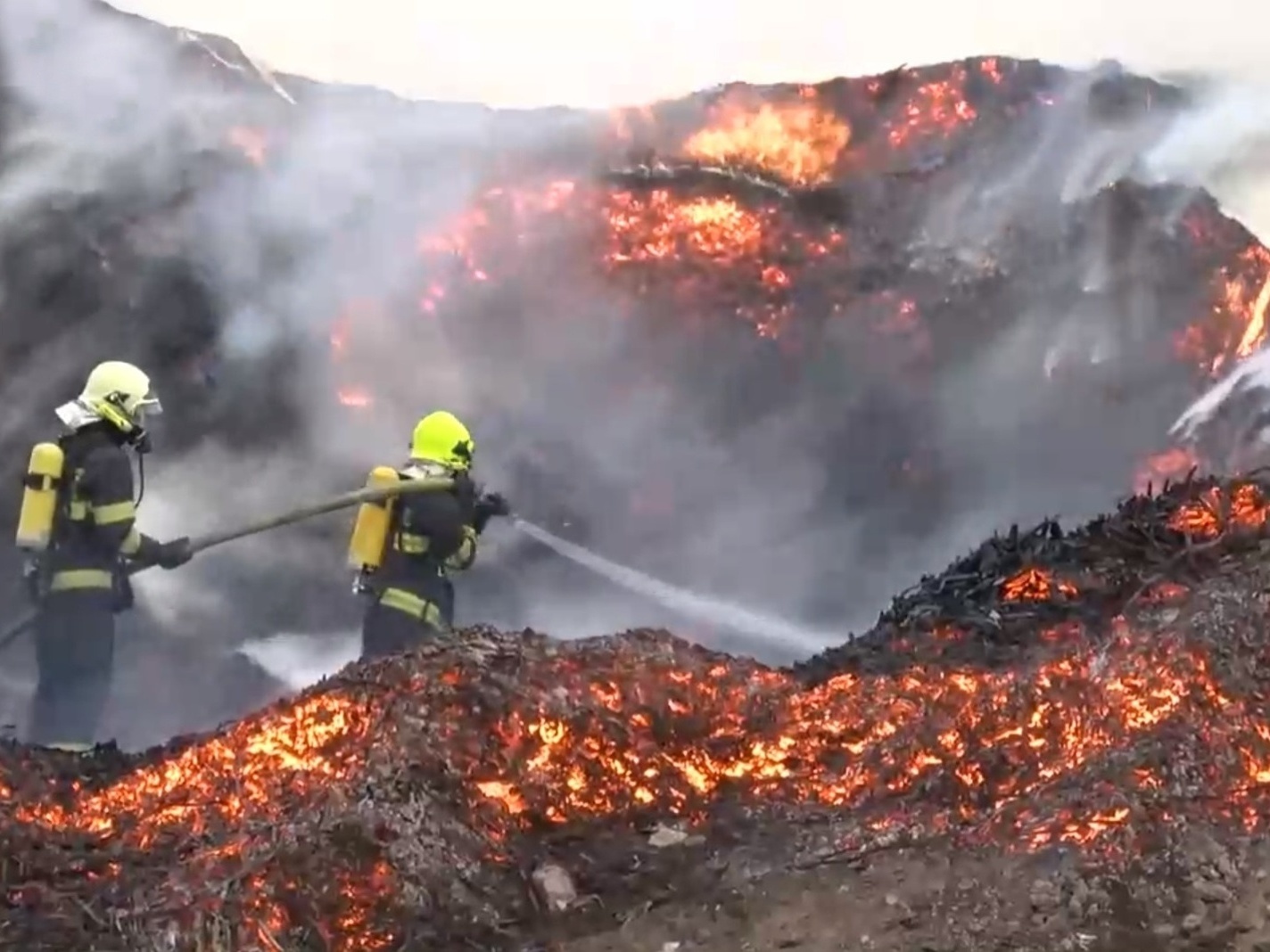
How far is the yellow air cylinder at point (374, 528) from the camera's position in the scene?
5.30 metres

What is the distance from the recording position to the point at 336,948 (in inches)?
136

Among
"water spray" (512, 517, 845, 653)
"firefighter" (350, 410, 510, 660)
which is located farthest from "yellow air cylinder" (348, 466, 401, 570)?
"water spray" (512, 517, 845, 653)

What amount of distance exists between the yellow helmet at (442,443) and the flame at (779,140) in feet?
5.04

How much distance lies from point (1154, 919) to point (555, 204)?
358 cm

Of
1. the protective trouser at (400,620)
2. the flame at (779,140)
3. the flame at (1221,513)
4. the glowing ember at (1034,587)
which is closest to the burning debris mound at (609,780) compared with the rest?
the glowing ember at (1034,587)

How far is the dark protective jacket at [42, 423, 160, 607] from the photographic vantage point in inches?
197

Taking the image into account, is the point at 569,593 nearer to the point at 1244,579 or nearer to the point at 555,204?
the point at 555,204

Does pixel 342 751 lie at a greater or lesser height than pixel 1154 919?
greater

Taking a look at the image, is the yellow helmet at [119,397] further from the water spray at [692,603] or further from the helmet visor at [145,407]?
the water spray at [692,603]

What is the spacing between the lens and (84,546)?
5.03 m

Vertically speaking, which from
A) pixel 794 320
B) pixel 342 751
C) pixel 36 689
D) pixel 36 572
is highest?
pixel 794 320

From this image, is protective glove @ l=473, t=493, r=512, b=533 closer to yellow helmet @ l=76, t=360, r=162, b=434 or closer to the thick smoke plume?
the thick smoke plume

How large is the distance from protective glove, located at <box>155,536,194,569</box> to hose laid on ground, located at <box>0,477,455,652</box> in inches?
1.0

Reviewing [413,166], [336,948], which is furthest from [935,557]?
[336,948]
